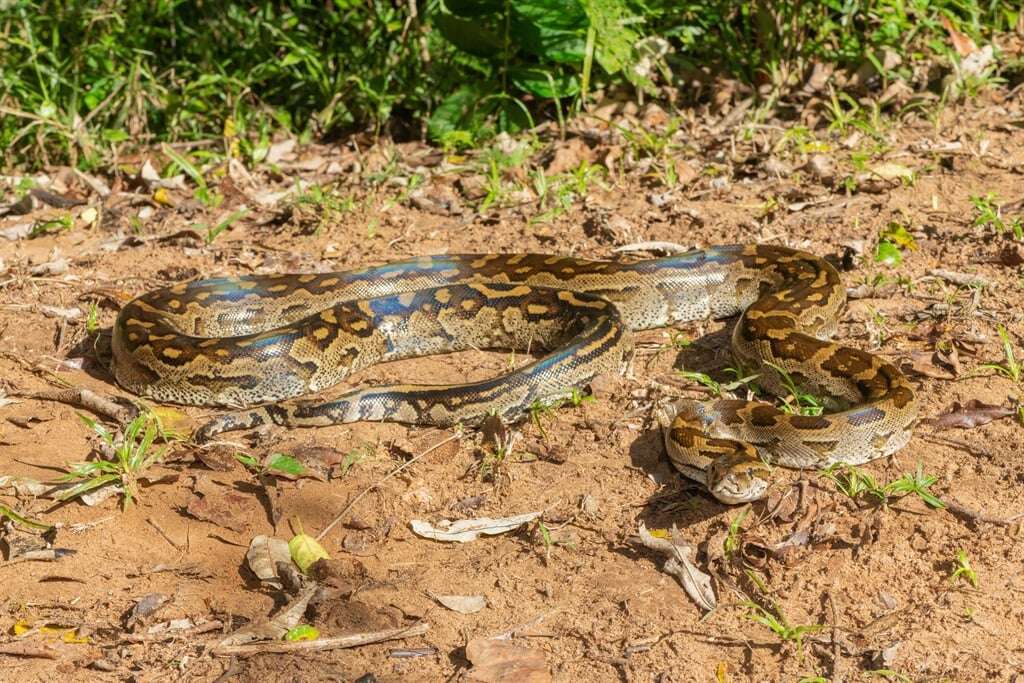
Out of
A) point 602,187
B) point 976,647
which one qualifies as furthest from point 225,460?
point 602,187

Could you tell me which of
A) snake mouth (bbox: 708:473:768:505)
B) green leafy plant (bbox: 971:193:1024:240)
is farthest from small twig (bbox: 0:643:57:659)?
green leafy plant (bbox: 971:193:1024:240)

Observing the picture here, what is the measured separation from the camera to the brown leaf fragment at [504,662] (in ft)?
19.9

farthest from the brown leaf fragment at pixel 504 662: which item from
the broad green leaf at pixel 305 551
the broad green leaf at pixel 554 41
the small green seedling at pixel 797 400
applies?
the broad green leaf at pixel 554 41

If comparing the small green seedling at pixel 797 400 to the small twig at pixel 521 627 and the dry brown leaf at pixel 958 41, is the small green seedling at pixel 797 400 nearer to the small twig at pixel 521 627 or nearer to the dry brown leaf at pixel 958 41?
the small twig at pixel 521 627

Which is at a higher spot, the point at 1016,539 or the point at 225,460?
the point at 1016,539

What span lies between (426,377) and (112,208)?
5.10 metres

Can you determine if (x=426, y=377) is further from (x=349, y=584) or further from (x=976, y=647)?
(x=976, y=647)

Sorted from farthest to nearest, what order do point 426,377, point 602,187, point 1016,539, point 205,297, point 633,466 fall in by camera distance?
point 602,187 < point 205,297 < point 426,377 < point 633,466 < point 1016,539

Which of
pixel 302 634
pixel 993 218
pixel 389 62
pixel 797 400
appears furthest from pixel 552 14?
pixel 302 634

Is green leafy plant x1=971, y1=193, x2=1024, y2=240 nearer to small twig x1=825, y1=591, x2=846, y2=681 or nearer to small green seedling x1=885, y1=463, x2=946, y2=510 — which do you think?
small green seedling x1=885, y1=463, x2=946, y2=510

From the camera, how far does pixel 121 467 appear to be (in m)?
7.46

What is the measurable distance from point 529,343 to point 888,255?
329 cm

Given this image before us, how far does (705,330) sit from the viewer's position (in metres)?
10.1

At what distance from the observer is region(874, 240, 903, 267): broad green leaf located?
10.2m
